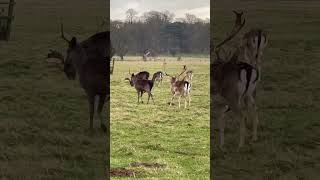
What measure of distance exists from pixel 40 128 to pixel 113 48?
2.39 metres

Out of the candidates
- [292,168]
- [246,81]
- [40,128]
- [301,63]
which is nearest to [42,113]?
[40,128]

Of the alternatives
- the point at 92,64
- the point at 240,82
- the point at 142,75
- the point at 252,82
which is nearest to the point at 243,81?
the point at 240,82

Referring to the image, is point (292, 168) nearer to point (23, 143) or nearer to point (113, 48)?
point (113, 48)

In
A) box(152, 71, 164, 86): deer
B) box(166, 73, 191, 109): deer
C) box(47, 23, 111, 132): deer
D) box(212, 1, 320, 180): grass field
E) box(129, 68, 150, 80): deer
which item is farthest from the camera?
box(129, 68, 150, 80): deer

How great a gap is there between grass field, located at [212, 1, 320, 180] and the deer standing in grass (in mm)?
318

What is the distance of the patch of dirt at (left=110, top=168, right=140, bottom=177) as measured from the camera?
21.3 ft

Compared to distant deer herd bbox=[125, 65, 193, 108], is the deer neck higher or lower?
higher

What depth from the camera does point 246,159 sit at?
6832 mm

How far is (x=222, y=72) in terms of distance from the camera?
7156mm

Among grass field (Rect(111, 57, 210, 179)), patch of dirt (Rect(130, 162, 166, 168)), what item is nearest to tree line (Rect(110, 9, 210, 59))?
grass field (Rect(111, 57, 210, 179))

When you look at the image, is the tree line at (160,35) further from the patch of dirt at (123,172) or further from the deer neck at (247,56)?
the patch of dirt at (123,172)

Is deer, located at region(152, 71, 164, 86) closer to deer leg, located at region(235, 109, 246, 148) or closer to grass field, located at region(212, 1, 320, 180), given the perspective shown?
grass field, located at region(212, 1, 320, 180)

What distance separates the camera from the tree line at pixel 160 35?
8430 millimetres

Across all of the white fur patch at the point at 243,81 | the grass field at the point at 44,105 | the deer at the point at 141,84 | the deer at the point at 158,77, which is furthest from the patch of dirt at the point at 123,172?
the deer at the point at 158,77
